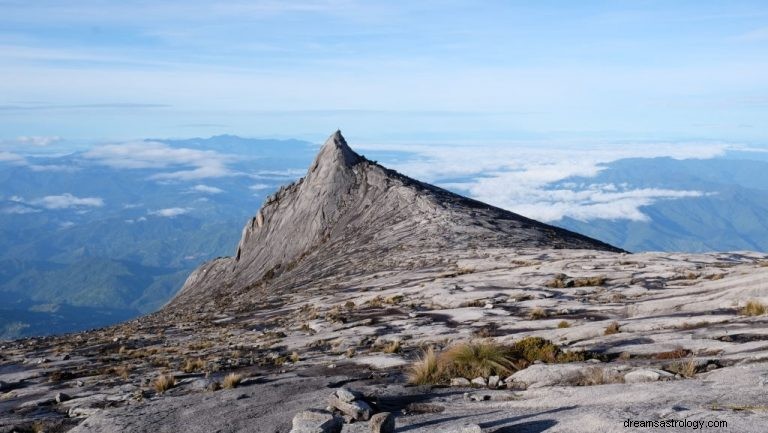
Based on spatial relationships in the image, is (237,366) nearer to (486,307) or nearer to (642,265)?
(486,307)

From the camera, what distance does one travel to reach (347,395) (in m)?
15.0

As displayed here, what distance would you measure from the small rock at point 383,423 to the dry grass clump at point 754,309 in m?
12.8

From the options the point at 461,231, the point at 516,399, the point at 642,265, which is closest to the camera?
the point at 516,399

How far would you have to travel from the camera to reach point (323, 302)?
123ft

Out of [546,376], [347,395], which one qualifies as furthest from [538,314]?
[347,395]

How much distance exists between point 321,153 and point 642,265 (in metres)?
54.0

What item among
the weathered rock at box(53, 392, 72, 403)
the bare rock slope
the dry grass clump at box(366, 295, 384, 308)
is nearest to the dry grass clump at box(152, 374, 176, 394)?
→ the weathered rock at box(53, 392, 72, 403)

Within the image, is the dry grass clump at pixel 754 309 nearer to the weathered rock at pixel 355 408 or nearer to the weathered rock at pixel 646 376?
the weathered rock at pixel 646 376

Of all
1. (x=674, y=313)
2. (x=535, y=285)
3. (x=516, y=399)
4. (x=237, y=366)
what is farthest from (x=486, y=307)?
(x=516, y=399)

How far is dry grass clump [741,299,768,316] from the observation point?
1983cm

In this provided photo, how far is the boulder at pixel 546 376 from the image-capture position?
1619cm

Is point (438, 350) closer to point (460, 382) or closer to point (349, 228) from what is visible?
point (460, 382)

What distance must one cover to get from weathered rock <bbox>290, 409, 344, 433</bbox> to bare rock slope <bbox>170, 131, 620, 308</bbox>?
32243 millimetres

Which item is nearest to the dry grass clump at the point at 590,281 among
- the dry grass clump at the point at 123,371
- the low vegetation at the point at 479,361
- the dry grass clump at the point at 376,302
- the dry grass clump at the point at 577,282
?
the dry grass clump at the point at 577,282
